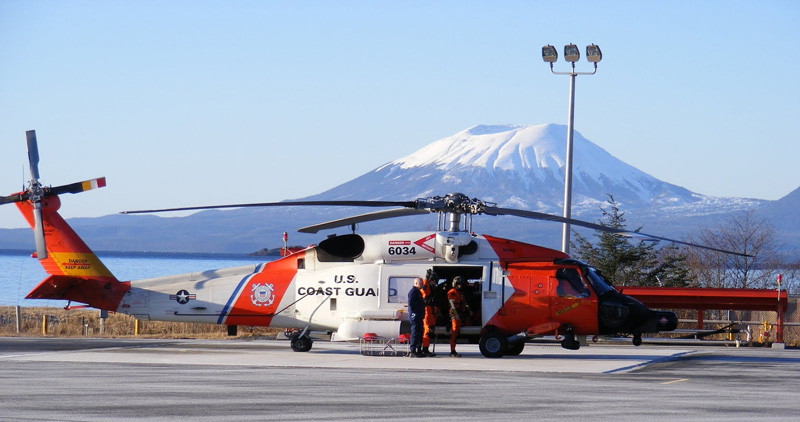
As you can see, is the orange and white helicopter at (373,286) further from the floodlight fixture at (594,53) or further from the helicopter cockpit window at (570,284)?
the floodlight fixture at (594,53)

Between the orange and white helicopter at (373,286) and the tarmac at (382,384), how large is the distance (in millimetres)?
753

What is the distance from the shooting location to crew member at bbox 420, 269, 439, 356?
21.3 meters

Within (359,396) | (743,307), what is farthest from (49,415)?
(743,307)

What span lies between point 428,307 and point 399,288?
112cm

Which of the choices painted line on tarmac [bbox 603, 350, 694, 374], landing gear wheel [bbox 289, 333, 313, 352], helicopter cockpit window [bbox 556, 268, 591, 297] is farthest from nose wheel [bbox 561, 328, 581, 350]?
landing gear wheel [bbox 289, 333, 313, 352]

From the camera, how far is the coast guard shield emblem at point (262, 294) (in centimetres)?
2294

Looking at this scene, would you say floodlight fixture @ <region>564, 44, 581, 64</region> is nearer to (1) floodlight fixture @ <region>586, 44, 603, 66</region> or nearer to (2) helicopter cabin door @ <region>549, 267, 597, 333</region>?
(1) floodlight fixture @ <region>586, 44, 603, 66</region>

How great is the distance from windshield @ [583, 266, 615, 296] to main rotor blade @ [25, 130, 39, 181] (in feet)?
41.2

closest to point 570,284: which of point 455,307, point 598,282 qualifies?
point 598,282

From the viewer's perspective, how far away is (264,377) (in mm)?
17500

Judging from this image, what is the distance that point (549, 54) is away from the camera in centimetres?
3316

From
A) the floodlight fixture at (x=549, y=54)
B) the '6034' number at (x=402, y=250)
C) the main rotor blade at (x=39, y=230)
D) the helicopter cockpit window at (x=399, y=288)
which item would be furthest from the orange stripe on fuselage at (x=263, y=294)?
the floodlight fixture at (x=549, y=54)

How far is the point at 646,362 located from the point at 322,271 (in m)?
7.16

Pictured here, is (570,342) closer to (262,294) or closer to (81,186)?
(262,294)
